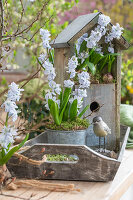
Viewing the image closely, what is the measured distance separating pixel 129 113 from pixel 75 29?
64cm

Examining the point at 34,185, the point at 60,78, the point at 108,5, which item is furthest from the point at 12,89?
the point at 108,5

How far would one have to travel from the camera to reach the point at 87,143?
55.1 inches

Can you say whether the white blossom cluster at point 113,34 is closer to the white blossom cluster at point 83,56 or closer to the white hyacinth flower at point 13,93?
the white blossom cluster at point 83,56

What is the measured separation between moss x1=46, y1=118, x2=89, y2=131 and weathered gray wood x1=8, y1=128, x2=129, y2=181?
20 centimetres

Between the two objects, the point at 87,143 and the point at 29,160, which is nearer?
the point at 29,160

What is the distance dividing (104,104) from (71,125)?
25cm

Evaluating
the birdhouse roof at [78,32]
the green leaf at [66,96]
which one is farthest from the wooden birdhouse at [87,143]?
the green leaf at [66,96]

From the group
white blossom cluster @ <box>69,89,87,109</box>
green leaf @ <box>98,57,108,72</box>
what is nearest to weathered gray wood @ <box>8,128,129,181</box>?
white blossom cluster @ <box>69,89,87,109</box>

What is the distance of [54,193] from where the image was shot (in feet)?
3.21

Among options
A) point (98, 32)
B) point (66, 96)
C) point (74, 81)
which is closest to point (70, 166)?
point (66, 96)

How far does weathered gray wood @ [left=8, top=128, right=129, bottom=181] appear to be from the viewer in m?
1.02

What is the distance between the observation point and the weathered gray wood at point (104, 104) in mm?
1397

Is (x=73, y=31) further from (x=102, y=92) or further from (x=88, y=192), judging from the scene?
(x=88, y=192)

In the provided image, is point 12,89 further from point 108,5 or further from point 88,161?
point 108,5
